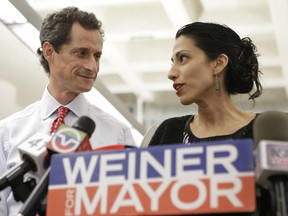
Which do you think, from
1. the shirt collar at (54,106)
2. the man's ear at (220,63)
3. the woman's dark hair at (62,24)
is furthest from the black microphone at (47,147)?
the woman's dark hair at (62,24)

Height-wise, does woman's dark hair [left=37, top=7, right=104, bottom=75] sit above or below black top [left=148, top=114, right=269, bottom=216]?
above

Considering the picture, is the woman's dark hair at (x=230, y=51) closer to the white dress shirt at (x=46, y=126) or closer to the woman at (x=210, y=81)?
the woman at (x=210, y=81)

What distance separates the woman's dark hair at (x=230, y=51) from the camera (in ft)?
4.36

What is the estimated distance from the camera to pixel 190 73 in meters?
1.25

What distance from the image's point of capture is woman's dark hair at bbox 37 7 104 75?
1713 mm

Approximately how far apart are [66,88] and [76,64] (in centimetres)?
9

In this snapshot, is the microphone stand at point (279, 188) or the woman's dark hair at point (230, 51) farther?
the woman's dark hair at point (230, 51)

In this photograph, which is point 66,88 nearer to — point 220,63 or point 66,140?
point 220,63

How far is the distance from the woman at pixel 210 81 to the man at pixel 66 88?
0.25 metres

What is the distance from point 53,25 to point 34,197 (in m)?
1.19

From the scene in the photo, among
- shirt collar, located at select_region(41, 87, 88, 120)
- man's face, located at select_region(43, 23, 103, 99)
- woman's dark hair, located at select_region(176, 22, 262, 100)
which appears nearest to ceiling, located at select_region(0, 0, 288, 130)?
man's face, located at select_region(43, 23, 103, 99)

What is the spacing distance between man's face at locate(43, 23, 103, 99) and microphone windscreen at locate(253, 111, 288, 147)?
0.93m

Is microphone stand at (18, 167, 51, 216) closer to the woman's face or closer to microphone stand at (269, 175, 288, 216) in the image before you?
microphone stand at (269, 175, 288, 216)

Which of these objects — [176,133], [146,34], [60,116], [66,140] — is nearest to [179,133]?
[176,133]
